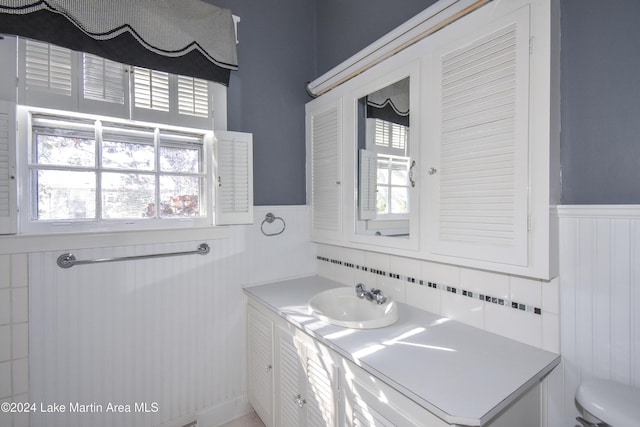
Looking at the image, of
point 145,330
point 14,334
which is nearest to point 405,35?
point 145,330

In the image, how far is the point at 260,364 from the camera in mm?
1752

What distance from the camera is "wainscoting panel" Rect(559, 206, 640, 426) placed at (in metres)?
0.95

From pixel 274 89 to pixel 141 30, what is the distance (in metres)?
0.82

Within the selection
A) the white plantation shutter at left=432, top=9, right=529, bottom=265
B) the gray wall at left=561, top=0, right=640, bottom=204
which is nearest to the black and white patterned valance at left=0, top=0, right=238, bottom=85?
the white plantation shutter at left=432, top=9, right=529, bottom=265

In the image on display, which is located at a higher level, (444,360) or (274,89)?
(274,89)

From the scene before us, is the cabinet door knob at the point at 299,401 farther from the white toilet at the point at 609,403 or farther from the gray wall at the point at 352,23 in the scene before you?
the gray wall at the point at 352,23

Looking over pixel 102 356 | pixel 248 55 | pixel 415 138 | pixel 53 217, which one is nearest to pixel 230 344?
pixel 102 356

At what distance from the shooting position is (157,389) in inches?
65.0

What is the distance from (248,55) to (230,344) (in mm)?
1853

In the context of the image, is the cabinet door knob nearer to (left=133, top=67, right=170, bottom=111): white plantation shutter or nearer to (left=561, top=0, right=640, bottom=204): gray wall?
(left=561, top=0, right=640, bottom=204): gray wall

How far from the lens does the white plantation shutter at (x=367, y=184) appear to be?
1623 millimetres

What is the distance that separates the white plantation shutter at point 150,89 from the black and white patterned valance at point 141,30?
0.29ft

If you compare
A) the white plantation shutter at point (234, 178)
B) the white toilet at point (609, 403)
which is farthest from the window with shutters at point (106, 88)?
the white toilet at point (609, 403)

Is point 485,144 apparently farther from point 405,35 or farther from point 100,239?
point 100,239
